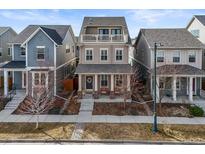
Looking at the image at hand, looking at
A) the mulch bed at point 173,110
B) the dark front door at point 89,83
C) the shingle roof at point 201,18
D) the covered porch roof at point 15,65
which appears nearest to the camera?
the mulch bed at point 173,110

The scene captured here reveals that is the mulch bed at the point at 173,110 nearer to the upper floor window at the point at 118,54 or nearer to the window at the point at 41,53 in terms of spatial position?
the upper floor window at the point at 118,54

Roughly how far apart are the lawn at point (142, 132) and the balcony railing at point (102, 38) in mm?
10821

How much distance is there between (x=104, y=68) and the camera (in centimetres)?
2538

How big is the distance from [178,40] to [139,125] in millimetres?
12130

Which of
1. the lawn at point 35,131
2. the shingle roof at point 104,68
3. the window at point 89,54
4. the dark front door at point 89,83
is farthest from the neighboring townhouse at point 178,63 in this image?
the lawn at point 35,131

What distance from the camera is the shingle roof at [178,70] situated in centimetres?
2377

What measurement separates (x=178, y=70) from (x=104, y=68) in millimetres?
6902

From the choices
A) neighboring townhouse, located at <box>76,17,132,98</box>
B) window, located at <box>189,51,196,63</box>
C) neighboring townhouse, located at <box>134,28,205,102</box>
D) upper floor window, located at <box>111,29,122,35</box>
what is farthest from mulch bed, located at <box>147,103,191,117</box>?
upper floor window, located at <box>111,29,122,35</box>

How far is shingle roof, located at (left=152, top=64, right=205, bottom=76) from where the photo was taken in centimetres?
2377

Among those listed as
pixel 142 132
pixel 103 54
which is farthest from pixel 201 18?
pixel 142 132

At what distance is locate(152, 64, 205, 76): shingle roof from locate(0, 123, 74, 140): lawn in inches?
419

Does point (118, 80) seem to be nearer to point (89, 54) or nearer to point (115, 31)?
point (89, 54)

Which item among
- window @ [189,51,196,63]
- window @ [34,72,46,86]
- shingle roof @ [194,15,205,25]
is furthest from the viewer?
shingle roof @ [194,15,205,25]

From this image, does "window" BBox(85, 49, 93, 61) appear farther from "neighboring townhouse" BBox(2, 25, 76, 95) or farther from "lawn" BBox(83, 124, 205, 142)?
"lawn" BBox(83, 124, 205, 142)
